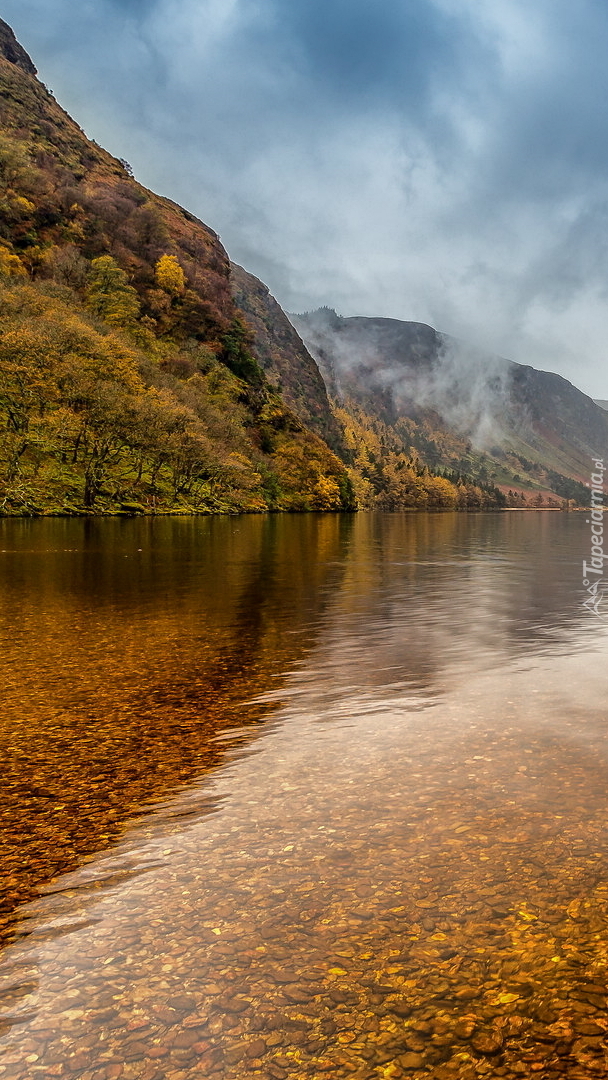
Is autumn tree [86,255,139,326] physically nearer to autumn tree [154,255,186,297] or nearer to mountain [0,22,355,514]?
mountain [0,22,355,514]

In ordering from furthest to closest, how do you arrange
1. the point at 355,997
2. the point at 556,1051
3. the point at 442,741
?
the point at 442,741 < the point at 355,997 < the point at 556,1051

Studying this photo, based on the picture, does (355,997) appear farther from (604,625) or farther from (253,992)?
(604,625)

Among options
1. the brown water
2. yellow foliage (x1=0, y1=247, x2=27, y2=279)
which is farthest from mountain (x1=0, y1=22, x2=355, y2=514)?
the brown water

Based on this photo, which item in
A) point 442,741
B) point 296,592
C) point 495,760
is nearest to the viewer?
point 495,760

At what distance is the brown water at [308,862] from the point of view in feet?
14.5

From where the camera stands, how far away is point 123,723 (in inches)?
429

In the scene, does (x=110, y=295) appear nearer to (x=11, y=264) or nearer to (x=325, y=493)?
A: (x=11, y=264)

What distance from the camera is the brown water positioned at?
441 centimetres

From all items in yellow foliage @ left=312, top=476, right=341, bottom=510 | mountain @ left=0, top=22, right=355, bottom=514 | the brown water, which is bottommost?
the brown water

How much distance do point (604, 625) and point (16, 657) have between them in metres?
17.5

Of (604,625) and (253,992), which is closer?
(253,992)

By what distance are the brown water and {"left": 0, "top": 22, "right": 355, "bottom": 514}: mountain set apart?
219 ft

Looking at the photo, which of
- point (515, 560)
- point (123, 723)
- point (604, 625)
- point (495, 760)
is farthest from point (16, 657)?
point (515, 560)

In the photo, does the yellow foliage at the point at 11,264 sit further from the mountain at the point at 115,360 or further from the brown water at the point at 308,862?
the brown water at the point at 308,862
